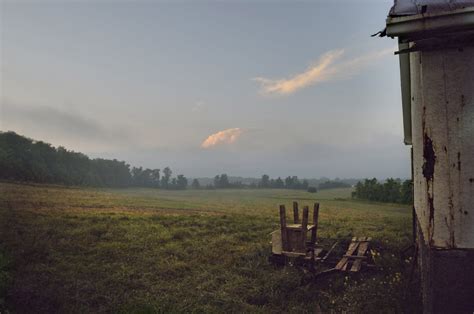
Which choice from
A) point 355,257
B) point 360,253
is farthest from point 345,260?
point 360,253

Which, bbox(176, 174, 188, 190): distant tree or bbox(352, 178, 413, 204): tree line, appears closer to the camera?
bbox(352, 178, 413, 204): tree line

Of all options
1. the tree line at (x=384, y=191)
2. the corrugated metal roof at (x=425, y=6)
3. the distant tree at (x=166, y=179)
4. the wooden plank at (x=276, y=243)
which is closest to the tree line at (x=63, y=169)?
the distant tree at (x=166, y=179)

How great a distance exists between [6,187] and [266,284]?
24530mm

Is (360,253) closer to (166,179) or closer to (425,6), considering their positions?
(425,6)

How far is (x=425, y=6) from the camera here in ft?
14.1

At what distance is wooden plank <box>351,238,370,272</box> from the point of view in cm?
916

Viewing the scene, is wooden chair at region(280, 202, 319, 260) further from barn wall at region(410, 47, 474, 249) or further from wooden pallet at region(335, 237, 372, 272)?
barn wall at region(410, 47, 474, 249)

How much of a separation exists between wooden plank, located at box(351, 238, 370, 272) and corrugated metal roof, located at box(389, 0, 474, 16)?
677 cm

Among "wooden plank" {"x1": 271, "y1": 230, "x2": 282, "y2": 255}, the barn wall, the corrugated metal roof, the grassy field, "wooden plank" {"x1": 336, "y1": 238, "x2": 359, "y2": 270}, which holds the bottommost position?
the grassy field

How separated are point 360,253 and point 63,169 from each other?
161 feet

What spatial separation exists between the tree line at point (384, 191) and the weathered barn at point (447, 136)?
33.4 m

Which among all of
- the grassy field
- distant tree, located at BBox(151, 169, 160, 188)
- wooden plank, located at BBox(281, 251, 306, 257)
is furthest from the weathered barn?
distant tree, located at BBox(151, 169, 160, 188)

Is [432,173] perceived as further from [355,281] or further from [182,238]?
[182,238]

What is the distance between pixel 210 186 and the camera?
78.3 metres
